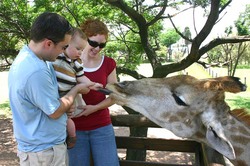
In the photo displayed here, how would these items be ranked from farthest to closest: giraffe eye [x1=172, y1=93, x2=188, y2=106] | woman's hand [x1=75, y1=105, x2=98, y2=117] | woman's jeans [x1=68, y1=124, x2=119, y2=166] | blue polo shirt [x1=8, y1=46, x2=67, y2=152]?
woman's jeans [x1=68, y1=124, x2=119, y2=166]
woman's hand [x1=75, y1=105, x2=98, y2=117]
giraffe eye [x1=172, y1=93, x2=188, y2=106]
blue polo shirt [x1=8, y1=46, x2=67, y2=152]

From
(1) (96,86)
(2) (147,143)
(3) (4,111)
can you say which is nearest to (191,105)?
(1) (96,86)

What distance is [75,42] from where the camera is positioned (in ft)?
8.32

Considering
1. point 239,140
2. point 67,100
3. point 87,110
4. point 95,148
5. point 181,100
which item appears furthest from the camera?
point 95,148

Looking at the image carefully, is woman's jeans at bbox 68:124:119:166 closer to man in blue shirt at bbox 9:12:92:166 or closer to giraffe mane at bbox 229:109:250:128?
man in blue shirt at bbox 9:12:92:166

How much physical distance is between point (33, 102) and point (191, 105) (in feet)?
4.25

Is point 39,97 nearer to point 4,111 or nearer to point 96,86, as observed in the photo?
point 96,86

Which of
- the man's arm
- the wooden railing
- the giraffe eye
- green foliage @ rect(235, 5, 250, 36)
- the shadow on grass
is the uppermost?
green foliage @ rect(235, 5, 250, 36)

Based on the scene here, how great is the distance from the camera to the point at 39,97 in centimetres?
197

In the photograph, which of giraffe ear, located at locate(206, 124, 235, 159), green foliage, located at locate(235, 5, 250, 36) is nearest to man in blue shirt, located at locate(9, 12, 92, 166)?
giraffe ear, located at locate(206, 124, 235, 159)

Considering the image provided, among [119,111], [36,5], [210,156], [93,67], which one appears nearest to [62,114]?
[93,67]

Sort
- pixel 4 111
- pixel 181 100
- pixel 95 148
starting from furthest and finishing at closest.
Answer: pixel 4 111
pixel 95 148
pixel 181 100

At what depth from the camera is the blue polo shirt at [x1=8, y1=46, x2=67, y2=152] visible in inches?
77.2

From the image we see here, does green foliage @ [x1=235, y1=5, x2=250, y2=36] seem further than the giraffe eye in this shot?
Yes

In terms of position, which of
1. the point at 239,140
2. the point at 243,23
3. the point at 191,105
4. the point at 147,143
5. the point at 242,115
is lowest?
the point at 147,143
